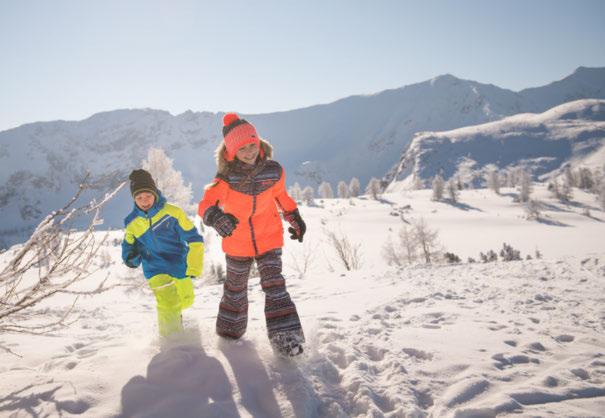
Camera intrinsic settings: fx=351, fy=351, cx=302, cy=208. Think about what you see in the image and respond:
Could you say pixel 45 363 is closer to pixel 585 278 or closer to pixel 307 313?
pixel 307 313

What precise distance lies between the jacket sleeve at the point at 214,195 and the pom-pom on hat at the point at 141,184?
0.56 metres

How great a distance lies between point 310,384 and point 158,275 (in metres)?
1.75

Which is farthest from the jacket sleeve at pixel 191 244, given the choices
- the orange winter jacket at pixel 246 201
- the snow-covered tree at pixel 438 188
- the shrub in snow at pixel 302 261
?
the snow-covered tree at pixel 438 188

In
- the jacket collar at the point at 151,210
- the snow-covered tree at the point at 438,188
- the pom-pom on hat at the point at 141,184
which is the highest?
the pom-pom on hat at the point at 141,184

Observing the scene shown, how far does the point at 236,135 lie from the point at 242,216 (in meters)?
0.66

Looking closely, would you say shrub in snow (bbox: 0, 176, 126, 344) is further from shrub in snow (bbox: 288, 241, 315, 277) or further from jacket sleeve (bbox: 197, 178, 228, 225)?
shrub in snow (bbox: 288, 241, 315, 277)

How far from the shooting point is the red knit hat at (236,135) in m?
2.82

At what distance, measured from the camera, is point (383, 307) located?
391cm

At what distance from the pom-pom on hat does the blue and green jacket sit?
0.37 ft

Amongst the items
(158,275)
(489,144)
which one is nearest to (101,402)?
(158,275)

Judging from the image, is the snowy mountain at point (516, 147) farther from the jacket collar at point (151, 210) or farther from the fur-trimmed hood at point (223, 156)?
the jacket collar at point (151, 210)

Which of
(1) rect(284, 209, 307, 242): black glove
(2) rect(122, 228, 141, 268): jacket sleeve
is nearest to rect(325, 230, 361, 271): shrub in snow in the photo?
(1) rect(284, 209, 307, 242): black glove

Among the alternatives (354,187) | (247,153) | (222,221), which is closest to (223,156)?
(247,153)

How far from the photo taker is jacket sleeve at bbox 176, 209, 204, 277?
3.03 m
